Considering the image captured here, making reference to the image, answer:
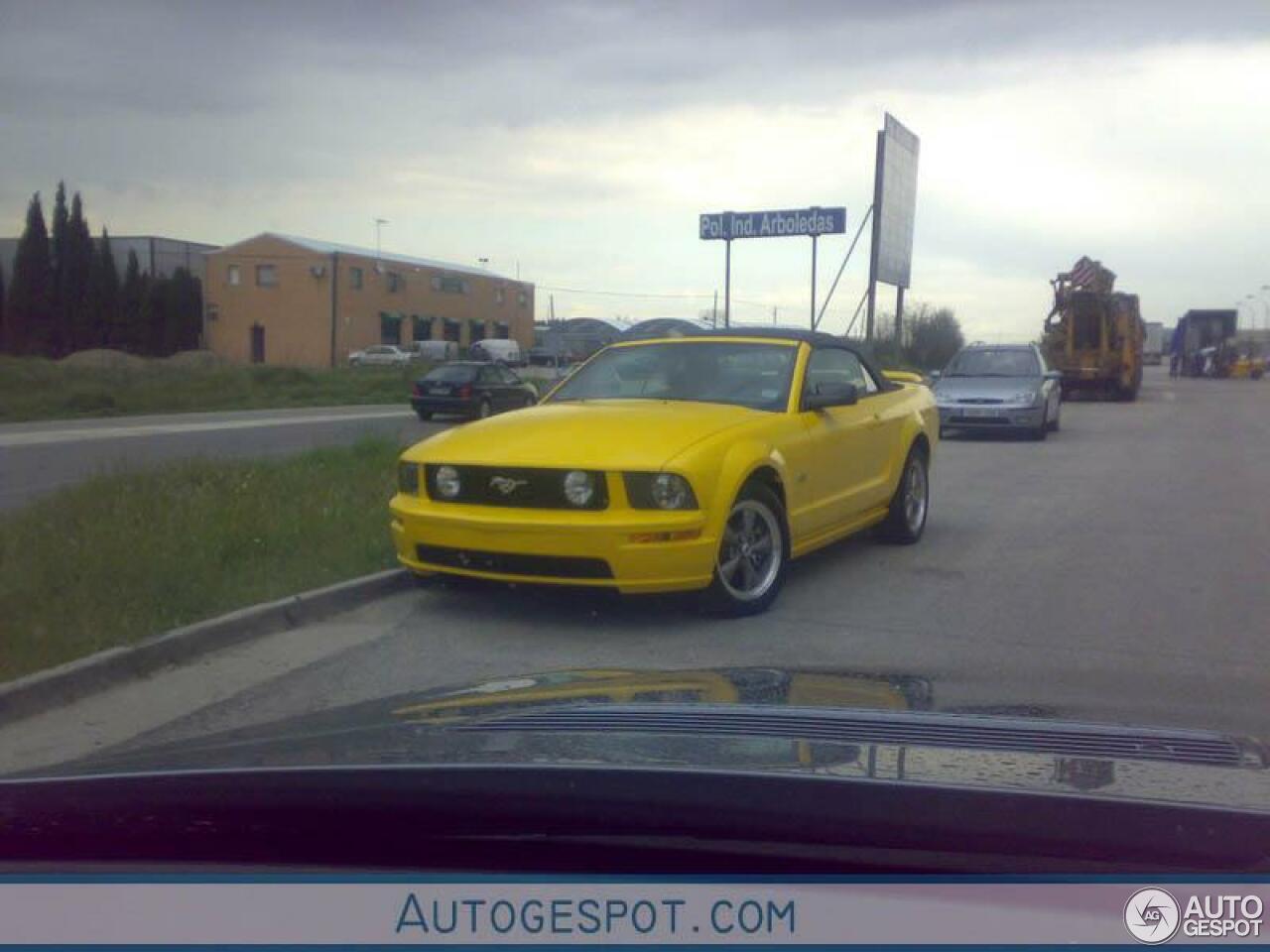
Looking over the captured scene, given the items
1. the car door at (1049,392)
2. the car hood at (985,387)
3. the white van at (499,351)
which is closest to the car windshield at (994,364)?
the car door at (1049,392)

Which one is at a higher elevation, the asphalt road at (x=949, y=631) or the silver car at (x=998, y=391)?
the silver car at (x=998, y=391)

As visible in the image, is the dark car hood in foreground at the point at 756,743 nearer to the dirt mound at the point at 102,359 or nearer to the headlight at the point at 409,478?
the headlight at the point at 409,478

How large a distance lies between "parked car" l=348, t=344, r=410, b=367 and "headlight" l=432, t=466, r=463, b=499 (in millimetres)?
48083

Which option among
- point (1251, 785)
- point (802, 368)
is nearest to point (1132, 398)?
point (802, 368)

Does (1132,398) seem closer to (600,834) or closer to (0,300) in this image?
(600,834)

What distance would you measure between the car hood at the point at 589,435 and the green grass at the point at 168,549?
1.22 metres

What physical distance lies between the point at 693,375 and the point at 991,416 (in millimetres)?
12828

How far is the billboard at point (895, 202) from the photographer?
98.4 feet

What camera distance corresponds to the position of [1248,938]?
1929mm

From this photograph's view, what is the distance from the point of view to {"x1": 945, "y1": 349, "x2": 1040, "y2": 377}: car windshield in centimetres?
2125

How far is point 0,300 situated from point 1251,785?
209ft

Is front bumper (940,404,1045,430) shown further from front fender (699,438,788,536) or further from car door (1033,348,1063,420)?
front fender (699,438,788,536)

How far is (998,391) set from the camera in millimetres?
20281

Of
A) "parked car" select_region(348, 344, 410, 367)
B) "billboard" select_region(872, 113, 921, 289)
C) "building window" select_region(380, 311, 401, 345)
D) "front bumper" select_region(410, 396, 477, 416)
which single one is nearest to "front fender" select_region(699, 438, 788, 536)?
"front bumper" select_region(410, 396, 477, 416)
